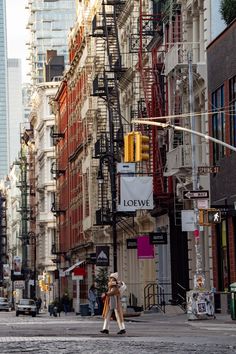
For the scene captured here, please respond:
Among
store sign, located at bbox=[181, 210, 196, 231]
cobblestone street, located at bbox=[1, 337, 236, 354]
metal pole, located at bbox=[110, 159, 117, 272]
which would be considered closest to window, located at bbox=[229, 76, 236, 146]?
store sign, located at bbox=[181, 210, 196, 231]

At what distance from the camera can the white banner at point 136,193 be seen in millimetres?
54812

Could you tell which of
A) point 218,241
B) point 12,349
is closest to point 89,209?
point 218,241

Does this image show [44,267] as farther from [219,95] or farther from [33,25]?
[219,95]

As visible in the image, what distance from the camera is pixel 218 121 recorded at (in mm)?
49219

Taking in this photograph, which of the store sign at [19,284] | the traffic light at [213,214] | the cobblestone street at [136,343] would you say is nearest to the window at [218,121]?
the traffic light at [213,214]

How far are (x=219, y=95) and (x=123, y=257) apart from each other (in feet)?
92.2

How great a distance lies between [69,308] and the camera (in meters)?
96.1

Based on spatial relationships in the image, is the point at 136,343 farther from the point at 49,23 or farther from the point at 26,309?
the point at 49,23

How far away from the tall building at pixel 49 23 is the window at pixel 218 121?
124m

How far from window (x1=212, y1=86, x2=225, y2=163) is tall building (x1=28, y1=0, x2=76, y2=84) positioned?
124m

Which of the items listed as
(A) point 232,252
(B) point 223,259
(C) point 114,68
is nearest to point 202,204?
(A) point 232,252

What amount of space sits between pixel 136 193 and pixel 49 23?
123m

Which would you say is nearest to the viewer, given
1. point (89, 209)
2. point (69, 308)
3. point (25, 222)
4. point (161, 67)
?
point (161, 67)

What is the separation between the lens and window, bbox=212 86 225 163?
4844cm
